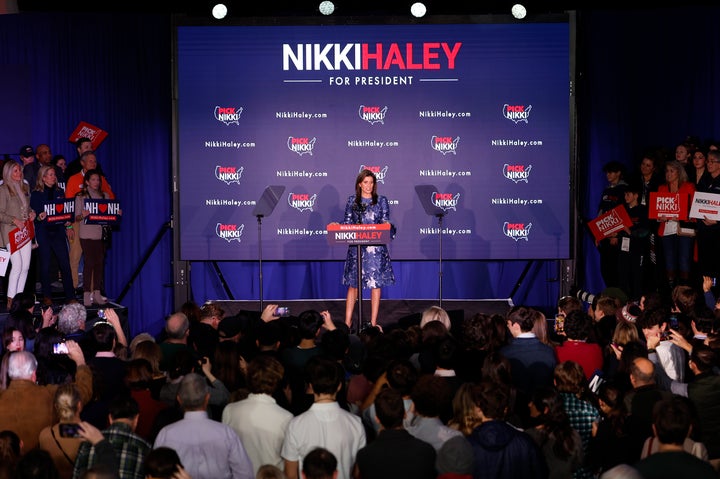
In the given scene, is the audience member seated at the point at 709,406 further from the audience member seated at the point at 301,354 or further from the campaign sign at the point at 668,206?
the campaign sign at the point at 668,206

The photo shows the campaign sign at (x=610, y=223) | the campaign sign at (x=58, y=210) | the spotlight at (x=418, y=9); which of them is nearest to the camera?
the campaign sign at (x=58, y=210)

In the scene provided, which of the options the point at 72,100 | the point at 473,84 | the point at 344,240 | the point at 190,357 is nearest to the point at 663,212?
the point at 473,84

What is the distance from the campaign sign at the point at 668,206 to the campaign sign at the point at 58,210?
21.1ft

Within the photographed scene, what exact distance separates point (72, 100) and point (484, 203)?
5673mm

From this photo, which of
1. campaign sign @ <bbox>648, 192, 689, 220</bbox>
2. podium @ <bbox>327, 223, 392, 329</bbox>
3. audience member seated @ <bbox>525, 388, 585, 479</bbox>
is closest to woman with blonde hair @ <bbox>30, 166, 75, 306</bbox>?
podium @ <bbox>327, 223, 392, 329</bbox>

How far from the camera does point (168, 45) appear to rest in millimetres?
12961

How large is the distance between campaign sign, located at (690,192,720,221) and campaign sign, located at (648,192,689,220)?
0.11 meters

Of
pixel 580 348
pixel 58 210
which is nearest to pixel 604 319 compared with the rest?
pixel 580 348

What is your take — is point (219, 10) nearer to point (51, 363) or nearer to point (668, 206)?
point (668, 206)

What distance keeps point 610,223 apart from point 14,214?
673 cm

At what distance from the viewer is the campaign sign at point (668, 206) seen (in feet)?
35.1

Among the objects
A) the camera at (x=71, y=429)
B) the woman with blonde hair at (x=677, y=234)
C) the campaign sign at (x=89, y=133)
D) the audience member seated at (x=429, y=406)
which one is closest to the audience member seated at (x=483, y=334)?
the audience member seated at (x=429, y=406)

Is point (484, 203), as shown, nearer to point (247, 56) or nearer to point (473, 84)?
point (473, 84)

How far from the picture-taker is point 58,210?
34.6 feet
